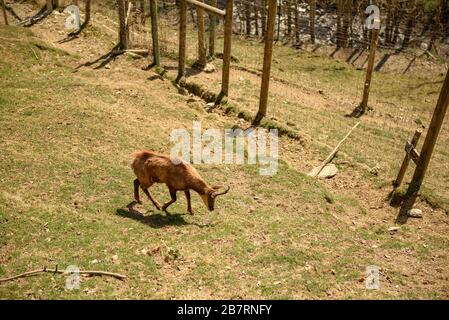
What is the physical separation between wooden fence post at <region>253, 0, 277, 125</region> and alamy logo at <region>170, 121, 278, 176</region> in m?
0.87

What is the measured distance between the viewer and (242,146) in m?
13.6

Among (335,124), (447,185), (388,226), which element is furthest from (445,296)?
(335,124)

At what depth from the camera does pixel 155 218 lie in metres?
9.84

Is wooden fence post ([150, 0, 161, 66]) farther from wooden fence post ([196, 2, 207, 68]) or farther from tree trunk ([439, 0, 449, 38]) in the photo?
tree trunk ([439, 0, 449, 38])

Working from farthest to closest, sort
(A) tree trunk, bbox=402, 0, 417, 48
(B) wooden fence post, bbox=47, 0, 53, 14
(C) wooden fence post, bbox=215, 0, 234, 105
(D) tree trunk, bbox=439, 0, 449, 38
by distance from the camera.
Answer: (D) tree trunk, bbox=439, 0, 449, 38 → (A) tree trunk, bbox=402, 0, 417, 48 → (B) wooden fence post, bbox=47, 0, 53, 14 → (C) wooden fence post, bbox=215, 0, 234, 105

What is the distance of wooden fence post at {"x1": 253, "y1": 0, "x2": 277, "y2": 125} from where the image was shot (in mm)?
14148

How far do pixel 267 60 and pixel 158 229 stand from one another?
748 centimetres

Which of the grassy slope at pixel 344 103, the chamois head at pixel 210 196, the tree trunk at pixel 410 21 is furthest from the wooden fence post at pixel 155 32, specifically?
the tree trunk at pixel 410 21

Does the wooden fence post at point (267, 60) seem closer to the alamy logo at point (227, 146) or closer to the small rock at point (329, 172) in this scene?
the alamy logo at point (227, 146)

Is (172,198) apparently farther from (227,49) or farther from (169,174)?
(227,49)

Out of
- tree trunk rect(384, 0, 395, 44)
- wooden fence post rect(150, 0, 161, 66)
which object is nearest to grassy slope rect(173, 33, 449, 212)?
wooden fence post rect(150, 0, 161, 66)

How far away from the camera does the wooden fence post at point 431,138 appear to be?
11.3 m

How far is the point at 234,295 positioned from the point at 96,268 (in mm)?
2466

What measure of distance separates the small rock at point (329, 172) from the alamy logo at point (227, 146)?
133cm
